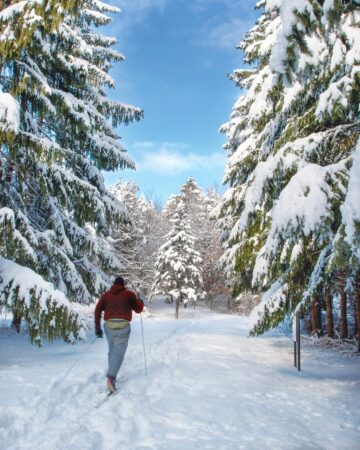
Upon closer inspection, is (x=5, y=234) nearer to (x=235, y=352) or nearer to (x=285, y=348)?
(x=235, y=352)

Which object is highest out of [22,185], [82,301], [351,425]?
[22,185]

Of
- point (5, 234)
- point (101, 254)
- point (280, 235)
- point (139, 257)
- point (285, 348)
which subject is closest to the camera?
point (280, 235)

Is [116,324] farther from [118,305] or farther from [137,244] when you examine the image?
[137,244]

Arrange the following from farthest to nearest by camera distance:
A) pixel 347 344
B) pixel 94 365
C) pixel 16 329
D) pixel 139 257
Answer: pixel 139 257 < pixel 347 344 < pixel 16 329 < pixel 94 365

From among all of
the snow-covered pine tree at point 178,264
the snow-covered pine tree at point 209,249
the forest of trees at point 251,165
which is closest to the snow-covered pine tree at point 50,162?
the forest of trees at point 251,165

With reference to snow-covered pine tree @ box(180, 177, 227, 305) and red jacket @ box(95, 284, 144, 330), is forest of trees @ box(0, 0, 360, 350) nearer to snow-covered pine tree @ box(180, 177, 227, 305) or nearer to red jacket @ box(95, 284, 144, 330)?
red jacket @ box(95, 284, 144, 330)

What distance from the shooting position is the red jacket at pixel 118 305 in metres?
6.64

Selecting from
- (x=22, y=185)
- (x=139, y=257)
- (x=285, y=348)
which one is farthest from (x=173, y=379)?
(x=139, y=257)

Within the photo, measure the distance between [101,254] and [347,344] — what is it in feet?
30.4

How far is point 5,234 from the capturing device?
6.67m

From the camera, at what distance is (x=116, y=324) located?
6594mm

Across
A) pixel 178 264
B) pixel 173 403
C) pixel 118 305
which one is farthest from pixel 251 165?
pixel 178 264

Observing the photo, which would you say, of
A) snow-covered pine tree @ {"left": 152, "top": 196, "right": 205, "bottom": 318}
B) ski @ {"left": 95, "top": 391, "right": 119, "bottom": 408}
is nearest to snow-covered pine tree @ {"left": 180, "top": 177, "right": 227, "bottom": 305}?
snow-covered pine tree @ {"left": 152, "top": 196, "right": 205, "bottom": 318}

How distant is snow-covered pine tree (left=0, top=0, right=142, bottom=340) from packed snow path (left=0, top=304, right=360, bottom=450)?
1.14 metres
